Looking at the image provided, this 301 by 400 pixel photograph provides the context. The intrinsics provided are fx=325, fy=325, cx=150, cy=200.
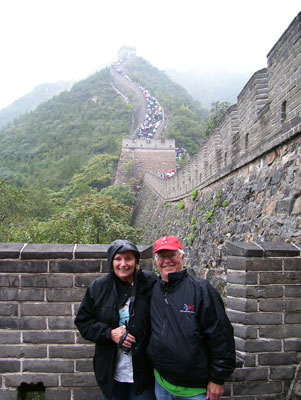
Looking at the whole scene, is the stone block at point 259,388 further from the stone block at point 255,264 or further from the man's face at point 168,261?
the man's face at point 168,261

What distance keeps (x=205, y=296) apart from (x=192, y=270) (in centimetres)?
567

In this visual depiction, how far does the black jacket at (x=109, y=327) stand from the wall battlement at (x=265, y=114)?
2.93 metres

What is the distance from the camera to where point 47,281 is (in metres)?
2.76

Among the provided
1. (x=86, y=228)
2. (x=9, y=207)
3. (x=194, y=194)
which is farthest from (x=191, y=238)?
(x=9, y=207)

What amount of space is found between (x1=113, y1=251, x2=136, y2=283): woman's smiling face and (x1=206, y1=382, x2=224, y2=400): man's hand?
80 centimetres

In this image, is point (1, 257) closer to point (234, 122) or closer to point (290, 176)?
point (290, 176)

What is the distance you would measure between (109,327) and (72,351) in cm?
95

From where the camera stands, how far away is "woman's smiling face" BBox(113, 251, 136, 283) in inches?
82.3

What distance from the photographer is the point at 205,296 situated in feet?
6.32

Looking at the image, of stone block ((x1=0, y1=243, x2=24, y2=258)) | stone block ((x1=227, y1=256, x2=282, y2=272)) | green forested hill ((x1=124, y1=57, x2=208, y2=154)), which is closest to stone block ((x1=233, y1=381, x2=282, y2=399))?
stone block ((x1=227, y1=256, x2=282, y2=272))

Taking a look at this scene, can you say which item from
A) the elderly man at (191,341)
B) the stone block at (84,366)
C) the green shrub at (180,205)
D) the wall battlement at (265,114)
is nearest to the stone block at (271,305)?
the elderly man at (191,341)

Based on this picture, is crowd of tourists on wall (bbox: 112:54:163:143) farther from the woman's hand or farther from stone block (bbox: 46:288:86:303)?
the woman's hand

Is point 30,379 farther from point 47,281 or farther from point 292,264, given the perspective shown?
point 292,264

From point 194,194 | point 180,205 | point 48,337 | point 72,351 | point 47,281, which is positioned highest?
point 194,194
